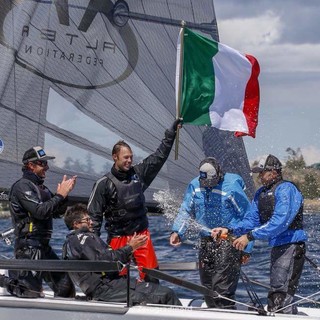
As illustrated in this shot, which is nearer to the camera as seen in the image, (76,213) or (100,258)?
(100,258)

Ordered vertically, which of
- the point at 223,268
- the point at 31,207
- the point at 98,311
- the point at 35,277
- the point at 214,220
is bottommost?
the point at 98,311

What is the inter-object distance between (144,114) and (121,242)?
1.60m

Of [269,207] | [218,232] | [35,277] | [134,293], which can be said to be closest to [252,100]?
[269,207]

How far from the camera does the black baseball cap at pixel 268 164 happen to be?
7066 mm

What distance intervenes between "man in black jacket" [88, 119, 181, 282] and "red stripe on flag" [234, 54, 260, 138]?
3.17 ft

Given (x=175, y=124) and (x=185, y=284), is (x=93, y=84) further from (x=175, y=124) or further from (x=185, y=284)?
(x=185, y=284)

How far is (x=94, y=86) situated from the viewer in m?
8.65

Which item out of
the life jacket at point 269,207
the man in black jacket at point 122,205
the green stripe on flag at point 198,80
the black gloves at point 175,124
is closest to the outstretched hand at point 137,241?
the man in black jacket at point 122,205

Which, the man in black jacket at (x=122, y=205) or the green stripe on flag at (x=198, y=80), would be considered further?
the green stripe on flag at (x=198, y=80)

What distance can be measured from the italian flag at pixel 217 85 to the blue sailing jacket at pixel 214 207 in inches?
21.5

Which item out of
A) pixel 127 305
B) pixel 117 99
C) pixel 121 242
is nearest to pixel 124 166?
pixel 121 242

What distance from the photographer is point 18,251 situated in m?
7.23

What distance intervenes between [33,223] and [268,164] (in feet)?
5.04

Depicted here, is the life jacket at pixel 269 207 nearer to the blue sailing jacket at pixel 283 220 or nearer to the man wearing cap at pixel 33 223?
the blue sailing jacket at pixel 283 220
